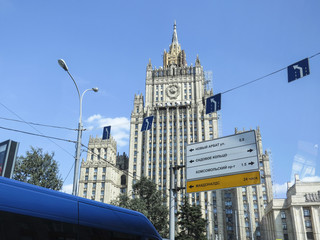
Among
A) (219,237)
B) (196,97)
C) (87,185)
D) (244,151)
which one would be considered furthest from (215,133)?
(244,151)

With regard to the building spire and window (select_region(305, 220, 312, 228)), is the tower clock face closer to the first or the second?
the building spire

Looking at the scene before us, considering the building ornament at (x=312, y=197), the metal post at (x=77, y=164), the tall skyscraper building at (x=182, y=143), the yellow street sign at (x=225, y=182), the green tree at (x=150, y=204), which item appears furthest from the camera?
the tall skyscraper building at (x=182, y=143)

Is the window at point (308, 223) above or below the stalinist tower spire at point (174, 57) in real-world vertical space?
below

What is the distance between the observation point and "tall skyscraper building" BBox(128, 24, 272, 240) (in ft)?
259

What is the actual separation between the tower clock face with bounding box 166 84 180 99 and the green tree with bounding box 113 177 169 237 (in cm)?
4626

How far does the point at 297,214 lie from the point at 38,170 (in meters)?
59.5

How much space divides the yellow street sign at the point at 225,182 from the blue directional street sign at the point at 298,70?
14.9ft

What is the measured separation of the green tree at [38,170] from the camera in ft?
95.2

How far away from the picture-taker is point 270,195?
83312mm

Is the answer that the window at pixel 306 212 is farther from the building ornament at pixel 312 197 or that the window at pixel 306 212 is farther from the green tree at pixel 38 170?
the green tree at pixel 38 170

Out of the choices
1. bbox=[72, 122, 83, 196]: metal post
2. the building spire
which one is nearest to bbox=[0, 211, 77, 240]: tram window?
bbox=[72, 122, 83, 196]: metal post

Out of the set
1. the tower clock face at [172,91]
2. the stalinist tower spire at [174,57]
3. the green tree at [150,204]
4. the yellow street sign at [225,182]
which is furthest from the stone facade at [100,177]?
the yellow street sign at [225,182]

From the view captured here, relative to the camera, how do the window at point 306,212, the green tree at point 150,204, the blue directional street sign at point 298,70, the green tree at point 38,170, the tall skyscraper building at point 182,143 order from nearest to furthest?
the blue directional street sign at point 298,70
the green tree at point 38,170
the green tree at point 150,204
the window at point 306,212
the tall skyscraper building at point 182,143

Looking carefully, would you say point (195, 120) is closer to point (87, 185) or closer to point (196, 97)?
point (196, 97)
